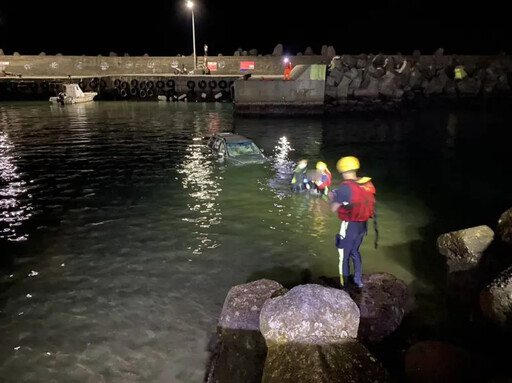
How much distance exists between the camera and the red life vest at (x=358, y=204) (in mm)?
6703

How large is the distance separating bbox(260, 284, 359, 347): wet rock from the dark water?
5.14 ft

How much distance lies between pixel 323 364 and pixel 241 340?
1.59m

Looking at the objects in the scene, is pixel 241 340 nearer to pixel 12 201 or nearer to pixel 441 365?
pixel 441 365

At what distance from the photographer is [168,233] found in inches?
440

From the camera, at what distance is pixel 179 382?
19.6ft

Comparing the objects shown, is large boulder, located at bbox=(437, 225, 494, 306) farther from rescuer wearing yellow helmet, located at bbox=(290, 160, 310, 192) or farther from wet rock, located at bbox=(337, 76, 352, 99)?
wet rock, located at bbox=(337, 76, 352, 99)

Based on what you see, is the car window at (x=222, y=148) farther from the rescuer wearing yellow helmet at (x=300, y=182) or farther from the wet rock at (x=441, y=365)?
the wet rock at (x=441, y=365)

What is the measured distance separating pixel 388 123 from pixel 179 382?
30232mm

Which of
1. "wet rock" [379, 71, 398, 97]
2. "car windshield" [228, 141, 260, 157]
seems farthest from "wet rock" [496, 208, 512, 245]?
"wet rock" [379, 71, 398, 97]

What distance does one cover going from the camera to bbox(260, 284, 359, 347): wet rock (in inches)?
215

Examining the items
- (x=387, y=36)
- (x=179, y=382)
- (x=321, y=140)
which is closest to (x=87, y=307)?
(x=179, y=382)

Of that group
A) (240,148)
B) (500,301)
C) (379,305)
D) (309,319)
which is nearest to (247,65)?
(240,148)

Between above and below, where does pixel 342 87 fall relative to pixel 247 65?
below

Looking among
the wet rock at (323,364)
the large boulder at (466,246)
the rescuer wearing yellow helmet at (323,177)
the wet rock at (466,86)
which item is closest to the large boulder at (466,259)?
the large boulder at (466,246)
